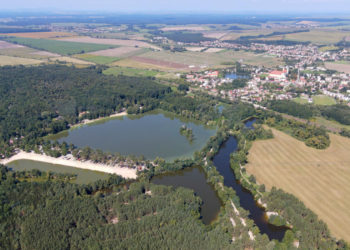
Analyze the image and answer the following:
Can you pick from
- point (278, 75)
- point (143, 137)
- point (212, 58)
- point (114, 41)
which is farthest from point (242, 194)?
point (114, 41)

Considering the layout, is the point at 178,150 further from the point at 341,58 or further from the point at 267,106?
the point at 341,58

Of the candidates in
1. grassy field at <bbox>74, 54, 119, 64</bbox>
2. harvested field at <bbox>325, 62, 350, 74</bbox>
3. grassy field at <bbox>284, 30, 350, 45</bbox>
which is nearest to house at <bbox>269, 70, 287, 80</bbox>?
harvested field at <bbox>325, 62, 350, 74</bbox>

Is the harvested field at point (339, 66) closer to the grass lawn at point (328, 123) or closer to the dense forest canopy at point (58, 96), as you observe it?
the grass lawn at point (328, 123)

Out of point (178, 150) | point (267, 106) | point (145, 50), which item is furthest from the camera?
point (145, 50)

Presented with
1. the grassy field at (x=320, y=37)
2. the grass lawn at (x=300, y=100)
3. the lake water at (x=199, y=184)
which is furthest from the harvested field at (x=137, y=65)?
the grassy field at (x=320, y=37)

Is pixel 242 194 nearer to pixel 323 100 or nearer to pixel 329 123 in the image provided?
pixel 329 123

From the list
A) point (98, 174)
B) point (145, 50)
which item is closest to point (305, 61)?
point (145, 50)
